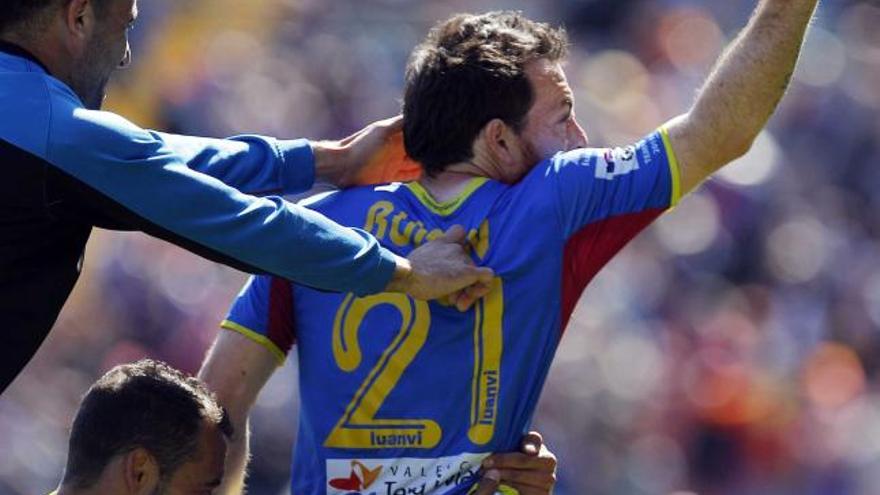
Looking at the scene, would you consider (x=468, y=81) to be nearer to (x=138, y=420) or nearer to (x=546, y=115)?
(x=546, y=115)

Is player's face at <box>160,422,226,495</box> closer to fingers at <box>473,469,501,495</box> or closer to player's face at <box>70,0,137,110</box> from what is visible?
fingers at <box>473,469,501,495</box>

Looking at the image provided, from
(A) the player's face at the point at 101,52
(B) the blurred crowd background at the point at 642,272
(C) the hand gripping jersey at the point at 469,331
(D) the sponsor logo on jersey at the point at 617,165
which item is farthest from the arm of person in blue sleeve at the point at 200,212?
(B) the blurred crowd background at the point at 642,272

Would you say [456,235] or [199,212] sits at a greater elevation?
[456,235]

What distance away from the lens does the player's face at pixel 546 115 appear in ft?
11.8

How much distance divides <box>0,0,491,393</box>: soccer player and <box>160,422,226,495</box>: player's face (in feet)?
1.39

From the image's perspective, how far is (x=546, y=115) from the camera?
3625mm

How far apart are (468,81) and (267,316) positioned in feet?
2.28

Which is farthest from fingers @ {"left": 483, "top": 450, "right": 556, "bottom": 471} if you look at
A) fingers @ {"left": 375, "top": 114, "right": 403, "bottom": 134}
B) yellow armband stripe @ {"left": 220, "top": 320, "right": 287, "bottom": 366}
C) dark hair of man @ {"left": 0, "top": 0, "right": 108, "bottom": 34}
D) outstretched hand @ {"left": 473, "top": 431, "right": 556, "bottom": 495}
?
dark hair of man @ {"left": 0, "top": 0, "right": 108, "bottom": 34}

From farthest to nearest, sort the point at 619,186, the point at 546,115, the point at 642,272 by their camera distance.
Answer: the point at 642,272 → the point at 546,115 → the point at 619,186

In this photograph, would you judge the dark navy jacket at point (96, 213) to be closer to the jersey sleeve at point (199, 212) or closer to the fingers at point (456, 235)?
the jersey sleeve at point (199, 212)

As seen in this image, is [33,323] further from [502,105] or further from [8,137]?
[502,105]

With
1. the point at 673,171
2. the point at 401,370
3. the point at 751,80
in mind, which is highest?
the point at 751,80

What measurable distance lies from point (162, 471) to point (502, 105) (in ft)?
3.41

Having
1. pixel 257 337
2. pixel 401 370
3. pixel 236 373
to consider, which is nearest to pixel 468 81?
pixel 401 370
